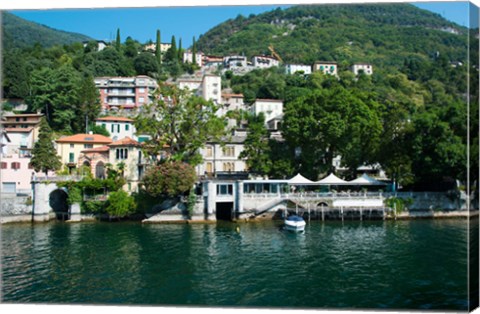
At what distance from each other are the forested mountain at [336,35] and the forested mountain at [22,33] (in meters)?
62.6

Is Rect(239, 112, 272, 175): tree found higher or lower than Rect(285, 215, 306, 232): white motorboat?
higher

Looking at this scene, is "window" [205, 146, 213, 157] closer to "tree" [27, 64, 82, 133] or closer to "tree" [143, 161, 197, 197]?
"tree" [143, 161, 197, 197]

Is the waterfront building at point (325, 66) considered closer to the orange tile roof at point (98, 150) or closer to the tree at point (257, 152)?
the tree at point (257, 152)

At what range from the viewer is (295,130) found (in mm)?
38469

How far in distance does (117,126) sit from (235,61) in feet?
223

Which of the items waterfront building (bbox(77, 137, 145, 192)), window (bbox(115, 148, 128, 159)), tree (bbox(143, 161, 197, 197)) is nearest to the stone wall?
waterfront building (bbox(77, 137, 145, 192))

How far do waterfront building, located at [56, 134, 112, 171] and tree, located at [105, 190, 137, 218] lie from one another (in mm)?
9754

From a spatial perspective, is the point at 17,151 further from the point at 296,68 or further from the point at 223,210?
the point at 296,68

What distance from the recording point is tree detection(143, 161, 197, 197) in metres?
33.5

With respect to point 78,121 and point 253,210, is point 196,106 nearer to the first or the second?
point 253,210

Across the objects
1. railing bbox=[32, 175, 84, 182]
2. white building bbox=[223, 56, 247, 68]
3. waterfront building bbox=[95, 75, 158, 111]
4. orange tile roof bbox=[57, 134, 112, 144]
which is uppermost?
white building bbox=[223, 56, 247, 68]

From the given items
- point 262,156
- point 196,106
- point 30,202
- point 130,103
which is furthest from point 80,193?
point 130,103

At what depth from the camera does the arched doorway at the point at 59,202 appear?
35.9m

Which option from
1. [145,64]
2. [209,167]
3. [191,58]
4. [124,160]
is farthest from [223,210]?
[191,58]
